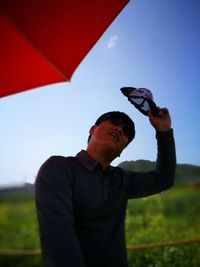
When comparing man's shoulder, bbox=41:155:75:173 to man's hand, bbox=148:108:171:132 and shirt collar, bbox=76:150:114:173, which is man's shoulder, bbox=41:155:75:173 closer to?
shirt collar, bbox=76:150:114:173

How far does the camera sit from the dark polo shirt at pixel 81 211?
3.42 ft

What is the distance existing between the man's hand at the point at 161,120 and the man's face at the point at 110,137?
0.77 ft

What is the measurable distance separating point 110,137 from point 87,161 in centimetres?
18

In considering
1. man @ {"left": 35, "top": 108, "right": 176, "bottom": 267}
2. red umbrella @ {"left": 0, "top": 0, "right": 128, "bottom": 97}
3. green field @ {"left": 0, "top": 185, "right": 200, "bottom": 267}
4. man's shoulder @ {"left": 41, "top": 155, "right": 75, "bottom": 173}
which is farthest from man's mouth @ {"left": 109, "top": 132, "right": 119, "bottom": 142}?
green field @ {"left": 0, "top": 185, "right": 200, "bottom": 267}

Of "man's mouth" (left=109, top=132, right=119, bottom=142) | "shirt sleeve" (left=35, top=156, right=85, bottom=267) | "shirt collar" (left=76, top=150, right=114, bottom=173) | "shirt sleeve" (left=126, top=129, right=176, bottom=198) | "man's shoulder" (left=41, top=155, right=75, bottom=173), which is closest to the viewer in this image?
"shirt sleeve" (left=35, top=156, right=85, bottom=267)

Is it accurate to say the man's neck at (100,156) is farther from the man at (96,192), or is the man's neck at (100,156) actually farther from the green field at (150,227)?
the green field at (150,227)

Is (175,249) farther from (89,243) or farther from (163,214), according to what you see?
(89,243)

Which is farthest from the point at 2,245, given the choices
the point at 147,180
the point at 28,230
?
the point at 147,180

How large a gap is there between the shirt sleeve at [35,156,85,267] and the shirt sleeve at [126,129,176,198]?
56 cm

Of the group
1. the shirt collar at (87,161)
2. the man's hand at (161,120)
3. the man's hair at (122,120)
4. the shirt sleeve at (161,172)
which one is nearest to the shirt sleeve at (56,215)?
the shirt collar at (87,161)

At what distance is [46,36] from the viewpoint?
166 cm

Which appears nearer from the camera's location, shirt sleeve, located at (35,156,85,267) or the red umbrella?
shirt sleeve, located at (35,156,85,267)

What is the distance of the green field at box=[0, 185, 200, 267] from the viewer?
5668mm

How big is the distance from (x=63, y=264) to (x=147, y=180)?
826mm
